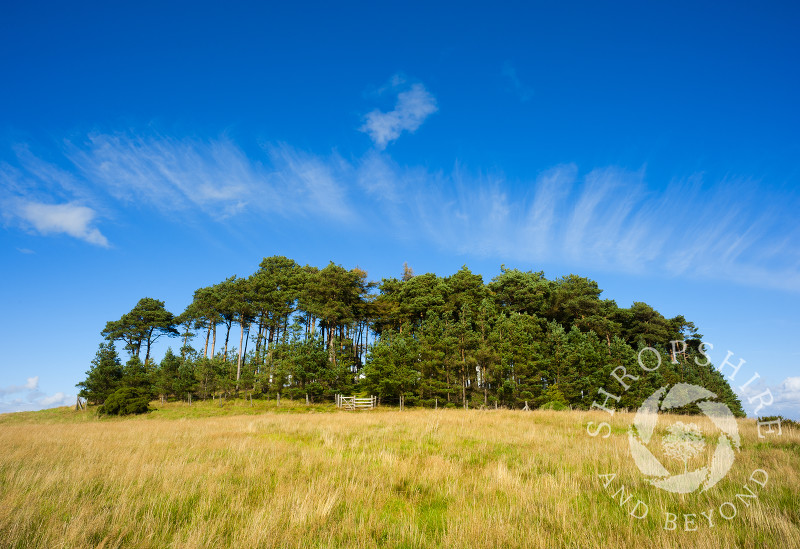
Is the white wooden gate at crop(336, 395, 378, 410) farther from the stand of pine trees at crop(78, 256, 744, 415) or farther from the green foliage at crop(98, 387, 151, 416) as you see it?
the green foliage at crop(98, 387, 151, 416)

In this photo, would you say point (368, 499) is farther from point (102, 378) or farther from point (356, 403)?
point (102, 378)

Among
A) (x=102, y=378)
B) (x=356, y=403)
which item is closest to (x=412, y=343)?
(x=356, y=403)

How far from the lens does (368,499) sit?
221 inches

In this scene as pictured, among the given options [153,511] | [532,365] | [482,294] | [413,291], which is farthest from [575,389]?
[153,511]

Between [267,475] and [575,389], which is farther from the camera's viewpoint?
[575,389]

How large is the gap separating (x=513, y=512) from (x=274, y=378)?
122 feet

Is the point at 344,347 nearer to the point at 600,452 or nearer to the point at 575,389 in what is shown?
the point at 575,389

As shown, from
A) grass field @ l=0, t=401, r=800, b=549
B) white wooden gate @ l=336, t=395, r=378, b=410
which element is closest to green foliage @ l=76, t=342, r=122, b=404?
white wooden gate @ l=336, t=395, r=378, b=410

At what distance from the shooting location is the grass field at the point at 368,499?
4172 mm

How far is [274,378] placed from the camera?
3788cm

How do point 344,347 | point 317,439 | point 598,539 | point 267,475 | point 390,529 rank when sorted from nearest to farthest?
1. point 598,539
2. point 390,529
3. point 267,475
4. point 317,439
5. point 344,347

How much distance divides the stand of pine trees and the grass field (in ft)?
77.0

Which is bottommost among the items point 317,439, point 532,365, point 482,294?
point 317,439

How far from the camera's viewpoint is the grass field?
4.17 m
